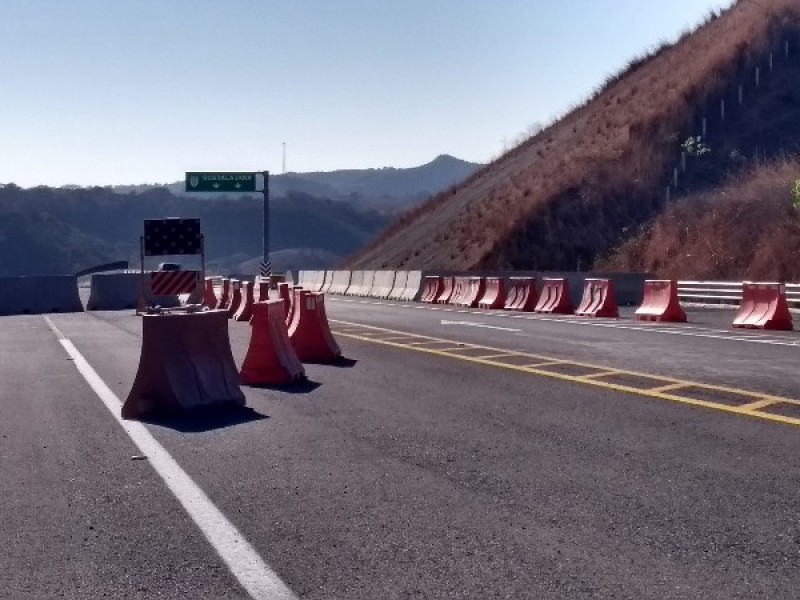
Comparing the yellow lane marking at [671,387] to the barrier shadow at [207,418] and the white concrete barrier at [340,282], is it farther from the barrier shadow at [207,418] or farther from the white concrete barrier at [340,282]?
the white concrete barrier at [340,282]

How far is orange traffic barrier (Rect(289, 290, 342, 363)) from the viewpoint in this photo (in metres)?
15.7

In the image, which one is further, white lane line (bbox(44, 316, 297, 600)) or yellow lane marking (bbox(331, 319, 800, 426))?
yellow lane marking (bbox(331, 319, 800, 426))

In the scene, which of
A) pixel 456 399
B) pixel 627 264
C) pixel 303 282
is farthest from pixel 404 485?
pixel 303 282

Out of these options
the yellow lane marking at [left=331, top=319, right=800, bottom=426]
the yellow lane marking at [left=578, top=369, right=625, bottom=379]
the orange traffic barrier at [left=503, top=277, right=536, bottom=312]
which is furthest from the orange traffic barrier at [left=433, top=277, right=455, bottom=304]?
the yellow lane marking at [left=578, top=369, right=625, bottom=379]

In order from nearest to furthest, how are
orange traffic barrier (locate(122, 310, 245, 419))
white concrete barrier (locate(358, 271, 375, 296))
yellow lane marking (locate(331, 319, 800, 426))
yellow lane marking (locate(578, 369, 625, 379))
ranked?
yellow lane marking (locate(331, 319, 800, 426))
orange traffic barrier (locate(122, 310, 245, 419))
yellow lane marking (locate(578, 369, 625, 379))
white concrete barrier (locate(358, 271, 375, 296))

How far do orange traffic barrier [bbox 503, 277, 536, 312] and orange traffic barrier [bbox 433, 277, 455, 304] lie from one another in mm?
5046

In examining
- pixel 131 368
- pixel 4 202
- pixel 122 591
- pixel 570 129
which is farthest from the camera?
pixel 4 202

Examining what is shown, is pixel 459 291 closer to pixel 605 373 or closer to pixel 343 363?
pixel 343 363

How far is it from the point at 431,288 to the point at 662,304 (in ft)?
48.7

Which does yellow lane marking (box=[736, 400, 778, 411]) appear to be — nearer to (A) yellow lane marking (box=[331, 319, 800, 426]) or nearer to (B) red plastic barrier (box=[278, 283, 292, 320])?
(A) yellow lane marking (box=[331, 319, 800, 426])

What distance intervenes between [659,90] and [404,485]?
56451mm

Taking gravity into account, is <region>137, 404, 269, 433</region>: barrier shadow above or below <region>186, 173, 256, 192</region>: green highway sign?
below

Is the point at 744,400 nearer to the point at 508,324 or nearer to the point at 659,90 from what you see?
the point at 508,324

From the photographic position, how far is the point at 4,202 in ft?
589
